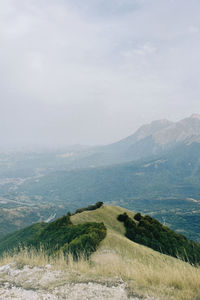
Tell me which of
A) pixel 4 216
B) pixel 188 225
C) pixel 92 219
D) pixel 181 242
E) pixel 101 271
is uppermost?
pixel 101 271

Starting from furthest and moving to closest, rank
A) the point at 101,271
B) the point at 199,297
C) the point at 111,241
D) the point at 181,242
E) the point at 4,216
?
the point at 4,216 → the point at 181,242 → the point at 111,241 → the point at 101,271 → the point at 199,297

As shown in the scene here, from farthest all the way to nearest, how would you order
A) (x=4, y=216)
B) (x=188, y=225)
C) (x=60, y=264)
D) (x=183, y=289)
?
1. (x=4, y=216)
2. (x=188, y=225)
3. (x=60, y=264)
4. (x=183, y=289)

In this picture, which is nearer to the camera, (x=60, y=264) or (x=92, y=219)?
(x=60, y=264)

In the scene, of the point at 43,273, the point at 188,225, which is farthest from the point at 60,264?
the point at 188,225

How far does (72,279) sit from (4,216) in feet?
615

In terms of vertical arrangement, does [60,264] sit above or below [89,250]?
above

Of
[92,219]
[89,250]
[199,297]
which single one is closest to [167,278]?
[199,297]

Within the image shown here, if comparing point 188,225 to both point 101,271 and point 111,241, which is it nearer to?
point 111,241

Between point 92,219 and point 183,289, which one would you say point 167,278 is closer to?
point 183,289

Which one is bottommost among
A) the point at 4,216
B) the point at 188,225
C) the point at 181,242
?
the point at 188,225

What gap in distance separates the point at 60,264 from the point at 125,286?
3.54 meters

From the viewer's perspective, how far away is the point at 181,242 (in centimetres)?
3122

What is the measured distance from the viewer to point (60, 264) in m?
8.95

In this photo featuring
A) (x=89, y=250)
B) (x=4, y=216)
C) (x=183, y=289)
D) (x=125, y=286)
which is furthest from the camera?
(x=4, y=216)
